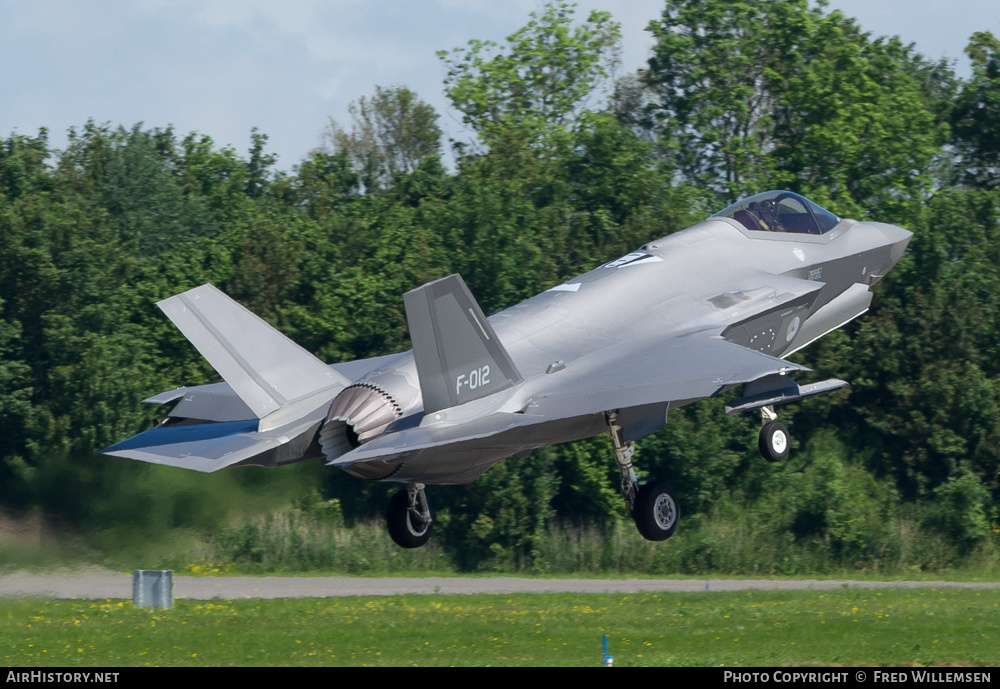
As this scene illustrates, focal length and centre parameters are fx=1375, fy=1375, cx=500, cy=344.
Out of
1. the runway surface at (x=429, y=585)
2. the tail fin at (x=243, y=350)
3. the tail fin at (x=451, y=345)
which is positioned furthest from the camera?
the runway surface at (x=429, y=585)

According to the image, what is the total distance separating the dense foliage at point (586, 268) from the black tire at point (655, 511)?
824cm

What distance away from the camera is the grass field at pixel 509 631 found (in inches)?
731

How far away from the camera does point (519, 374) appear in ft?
57.8

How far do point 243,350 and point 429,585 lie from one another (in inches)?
563

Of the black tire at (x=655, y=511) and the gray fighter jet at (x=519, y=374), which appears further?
the black tire at (x=655, y=511)

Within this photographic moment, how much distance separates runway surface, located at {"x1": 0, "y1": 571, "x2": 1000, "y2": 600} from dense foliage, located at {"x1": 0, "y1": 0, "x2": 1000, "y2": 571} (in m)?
Result: 1.13

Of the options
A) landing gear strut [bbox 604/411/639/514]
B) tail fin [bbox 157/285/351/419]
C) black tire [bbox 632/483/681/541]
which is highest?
tail fin [bbox 157/285/351/419]

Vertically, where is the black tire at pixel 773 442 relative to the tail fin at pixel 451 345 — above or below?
below

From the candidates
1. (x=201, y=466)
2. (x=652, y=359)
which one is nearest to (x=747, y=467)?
(x=652, y=359)

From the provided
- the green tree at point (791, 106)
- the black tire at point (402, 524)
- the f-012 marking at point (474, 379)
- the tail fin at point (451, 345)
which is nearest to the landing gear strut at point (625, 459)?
the tail fin at point (451, 345)

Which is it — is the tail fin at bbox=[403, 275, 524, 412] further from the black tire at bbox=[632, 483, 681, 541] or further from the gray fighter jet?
the black tire at bbox=[632, 483, 681, 541]

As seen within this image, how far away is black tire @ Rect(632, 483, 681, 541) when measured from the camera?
60.1ft

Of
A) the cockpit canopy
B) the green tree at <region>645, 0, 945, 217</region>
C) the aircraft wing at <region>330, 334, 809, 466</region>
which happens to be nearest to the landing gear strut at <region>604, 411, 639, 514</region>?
the aircraft wing at <region>330, 334, 809, 466</region>

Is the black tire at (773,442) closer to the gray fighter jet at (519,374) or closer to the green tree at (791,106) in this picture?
the gray fighter jet at (519,374)
